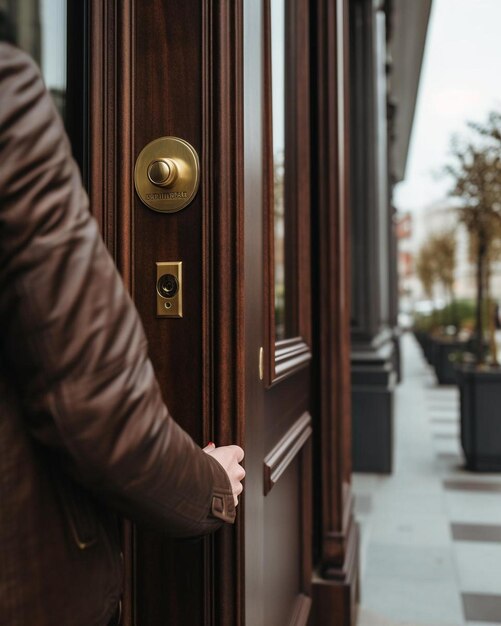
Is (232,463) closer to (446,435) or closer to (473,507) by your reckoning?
(473,507)

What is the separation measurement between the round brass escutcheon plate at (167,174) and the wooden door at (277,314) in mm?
120

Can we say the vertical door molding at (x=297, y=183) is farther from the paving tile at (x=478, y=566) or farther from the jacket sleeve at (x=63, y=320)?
the paving tile at (x=478, y=566)

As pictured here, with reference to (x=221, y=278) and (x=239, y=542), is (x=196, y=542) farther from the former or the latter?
(x=221, y=278)

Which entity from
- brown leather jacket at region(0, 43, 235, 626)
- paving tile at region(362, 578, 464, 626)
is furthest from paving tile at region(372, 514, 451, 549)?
brown leather jacket at region(0, 43, 235, 626)

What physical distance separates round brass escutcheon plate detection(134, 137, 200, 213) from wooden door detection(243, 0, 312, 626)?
12 cm

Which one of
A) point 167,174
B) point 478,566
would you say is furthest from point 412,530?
point 167,174

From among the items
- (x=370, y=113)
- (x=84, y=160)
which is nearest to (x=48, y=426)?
(x=84, y=160)

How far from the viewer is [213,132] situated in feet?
3.92

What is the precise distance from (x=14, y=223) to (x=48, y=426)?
21cm

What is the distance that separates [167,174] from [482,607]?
2.50 m

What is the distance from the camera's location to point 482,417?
17.0ft

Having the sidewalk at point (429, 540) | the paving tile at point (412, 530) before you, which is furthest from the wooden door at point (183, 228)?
the paving tile at point (412, 530)

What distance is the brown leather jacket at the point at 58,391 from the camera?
0.67 metres

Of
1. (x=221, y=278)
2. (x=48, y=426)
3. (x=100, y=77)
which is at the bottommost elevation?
(x=48, y=426)
